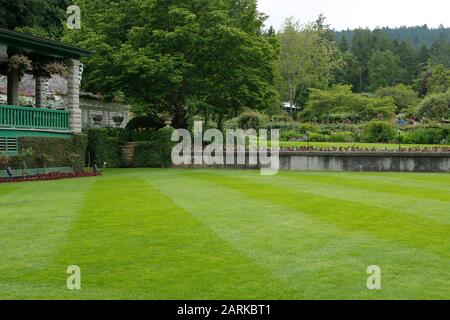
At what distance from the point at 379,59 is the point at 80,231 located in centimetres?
10292

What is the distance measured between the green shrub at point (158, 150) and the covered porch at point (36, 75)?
16.0 ft

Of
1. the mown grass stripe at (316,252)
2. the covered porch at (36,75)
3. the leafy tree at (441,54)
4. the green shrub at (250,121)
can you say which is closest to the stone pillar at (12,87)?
the covered porch at (36,75)

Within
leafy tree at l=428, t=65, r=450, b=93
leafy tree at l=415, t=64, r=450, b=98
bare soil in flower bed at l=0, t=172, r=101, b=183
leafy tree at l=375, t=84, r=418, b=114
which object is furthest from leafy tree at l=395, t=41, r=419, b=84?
bare soil in flower bed at l=0, t=172, r=101, b=183

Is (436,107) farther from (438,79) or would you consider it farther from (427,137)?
(438,79)

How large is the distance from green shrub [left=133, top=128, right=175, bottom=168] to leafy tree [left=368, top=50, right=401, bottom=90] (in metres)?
75.7

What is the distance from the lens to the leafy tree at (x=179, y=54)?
29047 mm

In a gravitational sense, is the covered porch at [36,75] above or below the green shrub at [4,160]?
above

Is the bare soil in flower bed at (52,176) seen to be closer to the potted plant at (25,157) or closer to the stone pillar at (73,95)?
the potted plant at (25,157)

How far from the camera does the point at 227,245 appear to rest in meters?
8.16

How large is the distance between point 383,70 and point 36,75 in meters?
84.0

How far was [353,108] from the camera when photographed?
57.4 m

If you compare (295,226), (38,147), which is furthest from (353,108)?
(295,226)

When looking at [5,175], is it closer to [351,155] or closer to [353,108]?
[351,155]

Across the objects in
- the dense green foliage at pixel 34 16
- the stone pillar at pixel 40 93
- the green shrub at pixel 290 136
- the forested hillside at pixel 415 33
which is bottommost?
the green shrub at pixel 290 136
